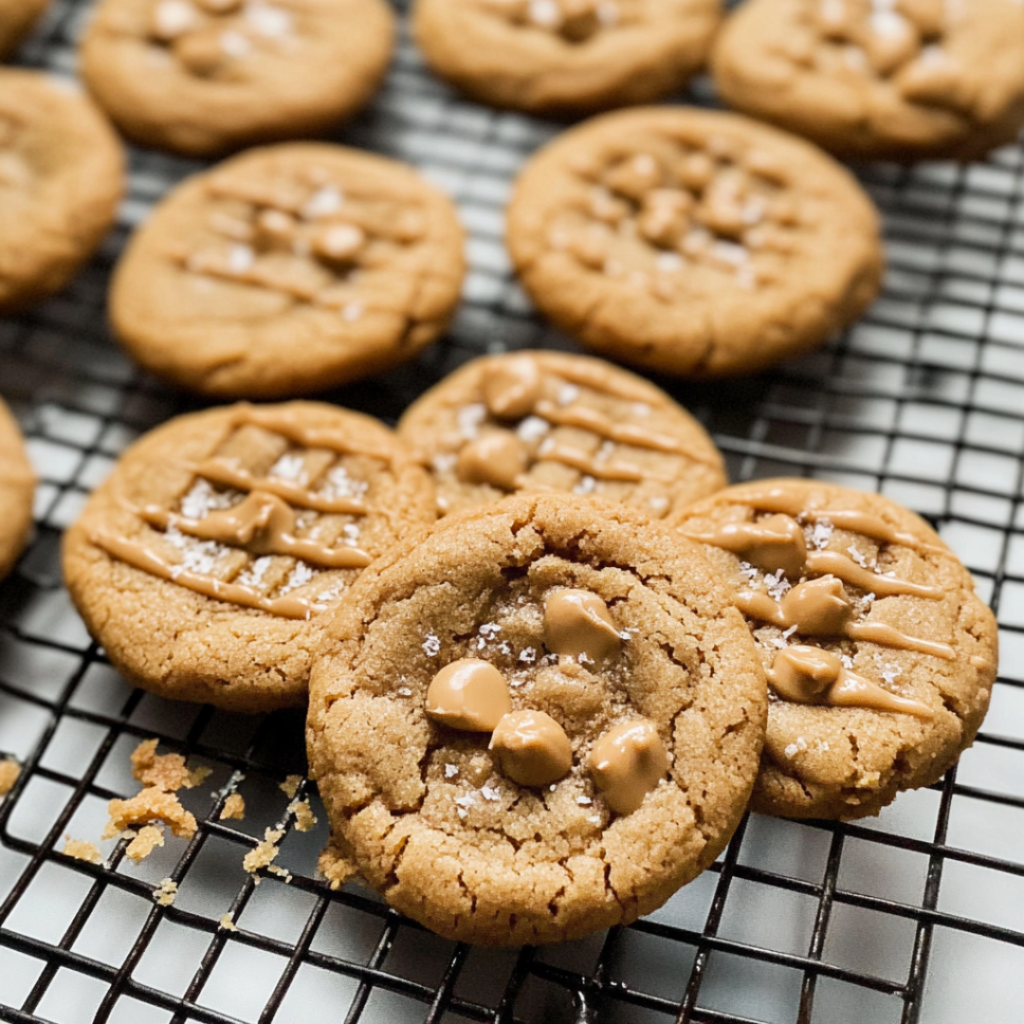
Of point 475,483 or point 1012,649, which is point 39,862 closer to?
point 475,483

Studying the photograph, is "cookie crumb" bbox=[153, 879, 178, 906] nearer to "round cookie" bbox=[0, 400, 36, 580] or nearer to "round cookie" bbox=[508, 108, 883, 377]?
"round cookie" bbox=[0, 400, 36, 580]

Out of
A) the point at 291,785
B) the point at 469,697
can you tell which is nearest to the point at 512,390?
the point at 469,697

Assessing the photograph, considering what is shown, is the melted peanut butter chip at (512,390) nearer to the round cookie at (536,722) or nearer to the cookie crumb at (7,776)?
the round cookie at (536,722)

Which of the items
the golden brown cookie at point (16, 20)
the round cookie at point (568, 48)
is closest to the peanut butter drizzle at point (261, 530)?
the round cookie at point (568, 48)

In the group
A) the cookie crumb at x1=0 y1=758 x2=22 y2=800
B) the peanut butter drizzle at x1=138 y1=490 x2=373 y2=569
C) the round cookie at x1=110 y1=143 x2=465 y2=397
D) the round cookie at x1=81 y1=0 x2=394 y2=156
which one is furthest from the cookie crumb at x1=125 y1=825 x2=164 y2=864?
the round cookie at x1=81 y1=0 x2=394 y2=156

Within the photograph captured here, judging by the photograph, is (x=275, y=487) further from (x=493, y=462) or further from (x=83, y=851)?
(x=83, y=851)

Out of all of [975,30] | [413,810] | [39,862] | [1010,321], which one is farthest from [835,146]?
[39,862]
